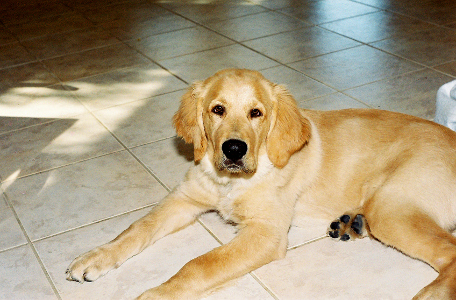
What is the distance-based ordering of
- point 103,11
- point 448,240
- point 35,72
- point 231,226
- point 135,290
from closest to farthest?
point 448,240 < point 135,290 < point 231,226 < point 35,72 < point 103,11

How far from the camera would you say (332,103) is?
4.65 m

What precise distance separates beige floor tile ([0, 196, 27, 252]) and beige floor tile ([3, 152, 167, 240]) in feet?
0.15

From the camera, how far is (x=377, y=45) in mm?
6012

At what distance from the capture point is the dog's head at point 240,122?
280 cm

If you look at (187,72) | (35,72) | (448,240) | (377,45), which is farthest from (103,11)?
(448,240)

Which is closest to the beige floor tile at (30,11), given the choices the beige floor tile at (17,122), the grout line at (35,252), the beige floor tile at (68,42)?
the beige floor tile at (68,42)

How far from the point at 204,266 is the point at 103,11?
6368mm

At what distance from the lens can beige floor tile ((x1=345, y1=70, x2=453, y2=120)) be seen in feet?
14.7

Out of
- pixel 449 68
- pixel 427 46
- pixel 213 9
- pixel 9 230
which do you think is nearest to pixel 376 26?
pixel 427 46

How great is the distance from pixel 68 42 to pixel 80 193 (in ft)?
12.3

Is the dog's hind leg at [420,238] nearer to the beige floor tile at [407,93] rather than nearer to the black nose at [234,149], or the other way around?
the black nose at [234,149]

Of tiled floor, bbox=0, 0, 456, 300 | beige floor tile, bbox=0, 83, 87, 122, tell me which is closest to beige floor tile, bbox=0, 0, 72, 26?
tiled floor, bbox=0, 0, 456, 300

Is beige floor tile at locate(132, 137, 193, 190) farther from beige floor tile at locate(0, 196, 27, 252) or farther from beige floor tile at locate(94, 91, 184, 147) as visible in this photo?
beige floor tile at locate(0, 196, 27, 252)

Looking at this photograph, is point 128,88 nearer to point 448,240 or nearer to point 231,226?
point 231,226
